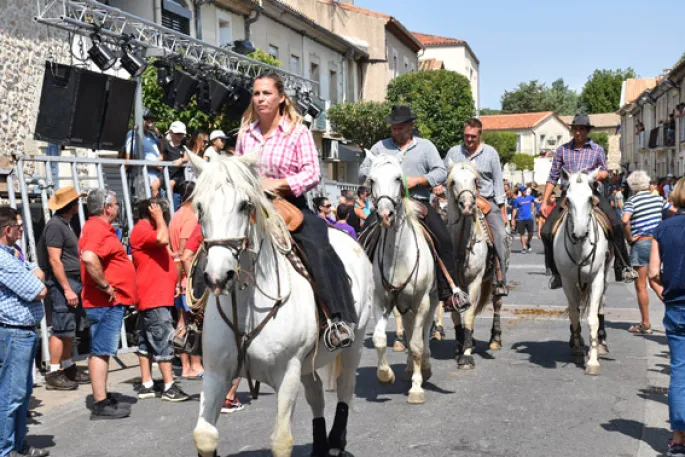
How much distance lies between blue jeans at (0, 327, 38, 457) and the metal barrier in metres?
3.23

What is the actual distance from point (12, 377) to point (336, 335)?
2560mm

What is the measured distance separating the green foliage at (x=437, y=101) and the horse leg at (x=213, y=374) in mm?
38221

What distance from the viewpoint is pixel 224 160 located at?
4285 mm

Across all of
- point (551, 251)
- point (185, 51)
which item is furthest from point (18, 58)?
point (551, 251)

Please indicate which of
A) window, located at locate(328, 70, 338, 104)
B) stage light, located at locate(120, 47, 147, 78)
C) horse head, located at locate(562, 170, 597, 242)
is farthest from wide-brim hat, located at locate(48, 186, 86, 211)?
window, located at locate(328, 70, 338, 104)

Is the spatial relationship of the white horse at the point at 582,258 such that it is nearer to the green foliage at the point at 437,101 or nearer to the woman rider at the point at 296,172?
the woman rider at the point at 296,172

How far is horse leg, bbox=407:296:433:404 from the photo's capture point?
25.3ft

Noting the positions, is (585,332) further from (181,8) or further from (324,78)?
(324,78)

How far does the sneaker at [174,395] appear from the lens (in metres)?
8.30

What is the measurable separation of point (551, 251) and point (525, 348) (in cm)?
137

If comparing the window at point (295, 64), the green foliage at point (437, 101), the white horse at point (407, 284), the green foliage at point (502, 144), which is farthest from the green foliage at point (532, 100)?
the white horse at point (407, 284)

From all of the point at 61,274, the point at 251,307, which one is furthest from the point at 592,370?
the point at 61,274

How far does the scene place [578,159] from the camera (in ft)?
33.7

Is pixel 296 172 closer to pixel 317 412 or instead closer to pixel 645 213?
pixel 317 412
